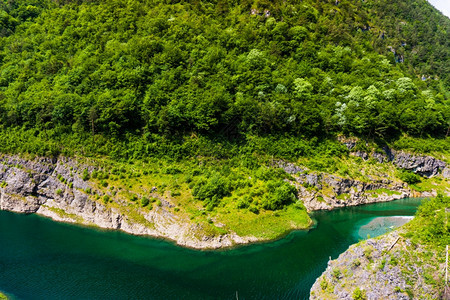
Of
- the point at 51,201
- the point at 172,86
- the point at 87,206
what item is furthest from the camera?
Answer: the point at 172,86

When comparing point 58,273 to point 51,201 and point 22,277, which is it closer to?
point 22,277

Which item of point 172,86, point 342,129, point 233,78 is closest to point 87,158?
point 172,86

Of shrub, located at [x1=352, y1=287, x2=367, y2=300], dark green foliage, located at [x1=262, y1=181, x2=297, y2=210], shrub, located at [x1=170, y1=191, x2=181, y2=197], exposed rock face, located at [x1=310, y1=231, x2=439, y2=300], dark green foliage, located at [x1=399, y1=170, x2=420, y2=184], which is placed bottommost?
shrub, located at [x1=170, y1=191, x2=181, y2=197]

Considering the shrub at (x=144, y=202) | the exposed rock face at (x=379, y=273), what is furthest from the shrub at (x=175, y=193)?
the exposed rock face at (x=379, y=273)

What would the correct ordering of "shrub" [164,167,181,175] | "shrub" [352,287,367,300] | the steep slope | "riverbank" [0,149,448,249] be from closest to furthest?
"shrub" [352,287,367,300], "riverbank" [0,149,448,249], the steep slope, "shrub" [164,167,181,175]

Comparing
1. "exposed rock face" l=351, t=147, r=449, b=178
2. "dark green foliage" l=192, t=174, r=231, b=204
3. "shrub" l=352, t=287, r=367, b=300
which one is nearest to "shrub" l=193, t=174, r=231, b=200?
"dark green foliage" l=192, t=174, r=231, b=204

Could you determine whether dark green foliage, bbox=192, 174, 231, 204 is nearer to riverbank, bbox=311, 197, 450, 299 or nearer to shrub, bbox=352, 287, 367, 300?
riverbank, bbox=311, 197, 450, 299

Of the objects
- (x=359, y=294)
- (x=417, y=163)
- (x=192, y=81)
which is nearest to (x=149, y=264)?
(x=359, y=294)

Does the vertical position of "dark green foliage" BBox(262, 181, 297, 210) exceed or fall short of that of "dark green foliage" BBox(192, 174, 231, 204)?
it exceeds it

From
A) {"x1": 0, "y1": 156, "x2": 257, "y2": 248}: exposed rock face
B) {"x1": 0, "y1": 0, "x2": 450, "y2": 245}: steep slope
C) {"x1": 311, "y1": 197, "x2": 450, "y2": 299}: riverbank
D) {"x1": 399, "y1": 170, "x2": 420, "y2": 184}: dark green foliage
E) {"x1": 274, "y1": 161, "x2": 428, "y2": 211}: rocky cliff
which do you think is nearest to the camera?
{"x1": 311, "y1": 197, "x2": 450, "y2": 299}: riverbank
